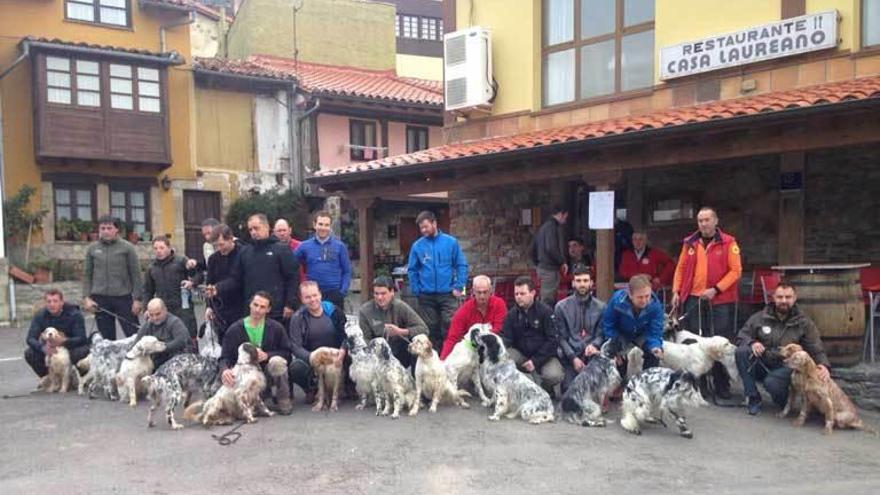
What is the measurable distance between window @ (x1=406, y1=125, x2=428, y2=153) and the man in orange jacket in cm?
1633

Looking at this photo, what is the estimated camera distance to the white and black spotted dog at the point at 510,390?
591 cm

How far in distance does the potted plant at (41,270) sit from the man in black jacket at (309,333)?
39.4 ft

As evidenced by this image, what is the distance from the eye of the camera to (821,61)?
8453 mm

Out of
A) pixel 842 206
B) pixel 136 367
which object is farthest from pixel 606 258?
pixel 136 367

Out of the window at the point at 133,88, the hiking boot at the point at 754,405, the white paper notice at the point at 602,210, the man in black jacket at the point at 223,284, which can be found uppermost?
the window at the point at 133,88

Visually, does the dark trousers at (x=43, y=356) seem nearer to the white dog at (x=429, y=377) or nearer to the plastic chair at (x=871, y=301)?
the white dog at (x=429, y=377)

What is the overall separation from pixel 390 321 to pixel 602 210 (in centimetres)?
322

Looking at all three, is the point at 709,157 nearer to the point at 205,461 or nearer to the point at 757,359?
the point at 757,359

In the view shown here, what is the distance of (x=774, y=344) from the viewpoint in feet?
19.7

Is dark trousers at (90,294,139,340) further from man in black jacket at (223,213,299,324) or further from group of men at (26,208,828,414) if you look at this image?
man in black jacket at (223,213,299,324)

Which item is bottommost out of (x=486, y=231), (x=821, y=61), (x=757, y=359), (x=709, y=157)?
(x=757, y=359)

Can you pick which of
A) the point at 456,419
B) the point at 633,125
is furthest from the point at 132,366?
the point at 633,125

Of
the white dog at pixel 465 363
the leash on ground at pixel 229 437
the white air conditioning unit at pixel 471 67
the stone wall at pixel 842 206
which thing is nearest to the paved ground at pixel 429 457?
the leash on ground at pixel 229 437

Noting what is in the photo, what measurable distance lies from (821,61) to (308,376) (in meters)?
7.02
